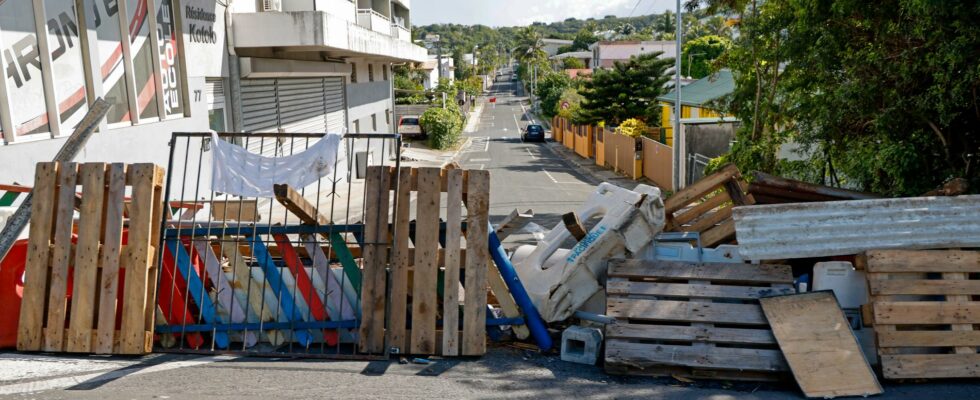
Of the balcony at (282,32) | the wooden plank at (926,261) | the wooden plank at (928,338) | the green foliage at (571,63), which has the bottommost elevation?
the wooden plank at (928,338)

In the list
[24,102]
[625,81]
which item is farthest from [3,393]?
[625,81]

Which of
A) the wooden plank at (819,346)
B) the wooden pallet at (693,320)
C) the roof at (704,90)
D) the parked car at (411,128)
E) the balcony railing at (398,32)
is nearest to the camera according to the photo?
the wooden plank at (819,346)

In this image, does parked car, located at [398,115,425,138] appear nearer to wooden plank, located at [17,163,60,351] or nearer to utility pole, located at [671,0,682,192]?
utility pole, located at [671,0,682,192]

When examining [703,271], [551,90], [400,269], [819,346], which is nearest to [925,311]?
[819,346]

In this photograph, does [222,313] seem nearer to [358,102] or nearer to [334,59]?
[334,59]

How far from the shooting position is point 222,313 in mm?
7418

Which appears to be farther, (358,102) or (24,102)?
(358,102)

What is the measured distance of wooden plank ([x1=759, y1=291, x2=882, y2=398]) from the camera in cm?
609

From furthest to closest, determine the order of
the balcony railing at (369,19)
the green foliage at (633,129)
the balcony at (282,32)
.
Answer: the green foliage at (633,129), the balcony railing at (369,19), the balcony at (282,32)

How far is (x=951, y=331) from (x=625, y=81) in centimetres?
3802

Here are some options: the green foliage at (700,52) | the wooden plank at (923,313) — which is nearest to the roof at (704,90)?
the wooden plank at (923,313)

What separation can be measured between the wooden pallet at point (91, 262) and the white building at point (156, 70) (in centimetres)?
330

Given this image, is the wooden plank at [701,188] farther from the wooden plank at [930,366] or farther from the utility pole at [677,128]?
the utility pole at [677,128]

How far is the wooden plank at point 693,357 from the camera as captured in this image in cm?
639
